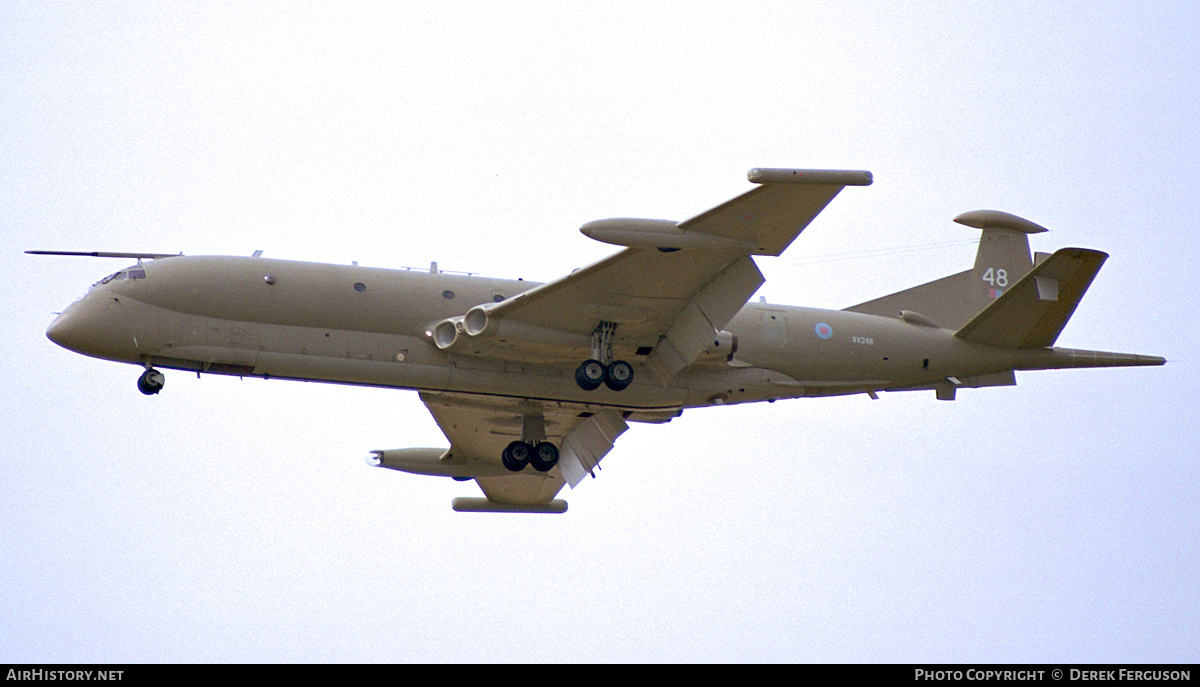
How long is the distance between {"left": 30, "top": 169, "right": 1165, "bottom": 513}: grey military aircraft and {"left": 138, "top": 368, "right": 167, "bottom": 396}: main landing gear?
0.04 meters

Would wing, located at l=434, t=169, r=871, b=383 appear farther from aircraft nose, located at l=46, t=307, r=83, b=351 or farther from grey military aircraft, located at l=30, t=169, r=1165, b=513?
aircraft nose, located at l=46, t=307, r=83, b=351

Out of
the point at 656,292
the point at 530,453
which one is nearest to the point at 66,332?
the point at 530,453

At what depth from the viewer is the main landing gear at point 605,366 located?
23062mm

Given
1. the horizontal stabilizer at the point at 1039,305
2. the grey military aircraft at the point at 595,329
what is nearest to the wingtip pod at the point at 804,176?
the grey military aircraft at the point at 595,329

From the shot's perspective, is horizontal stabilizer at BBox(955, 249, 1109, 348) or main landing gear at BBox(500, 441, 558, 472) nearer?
horizontal stabilizer at BBox(955, 249, 1109, 348)

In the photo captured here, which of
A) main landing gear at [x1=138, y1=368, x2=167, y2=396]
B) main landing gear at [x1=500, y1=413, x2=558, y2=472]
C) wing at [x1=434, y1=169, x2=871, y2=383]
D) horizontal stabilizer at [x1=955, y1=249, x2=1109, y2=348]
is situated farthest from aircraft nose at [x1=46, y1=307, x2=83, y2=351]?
horizontal stabilizer at [x1=955, y1=249, x2=1109, y2=348]

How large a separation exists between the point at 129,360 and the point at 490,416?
7.29 m

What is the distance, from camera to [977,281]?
1113 inches

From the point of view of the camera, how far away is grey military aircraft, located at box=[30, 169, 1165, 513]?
21922 mm

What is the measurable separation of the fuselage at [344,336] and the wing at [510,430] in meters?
1.37

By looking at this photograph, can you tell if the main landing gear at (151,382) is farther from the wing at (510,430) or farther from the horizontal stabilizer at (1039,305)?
the horizontal stabilizer at (1039,305)

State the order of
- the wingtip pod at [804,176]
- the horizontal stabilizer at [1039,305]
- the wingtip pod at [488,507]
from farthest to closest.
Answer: the wingtip pod at [488,507] → the horizontal stabilizer at [1039,305] → the wingtip pod at [804,176]

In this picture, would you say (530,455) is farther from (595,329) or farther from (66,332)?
(66,332)

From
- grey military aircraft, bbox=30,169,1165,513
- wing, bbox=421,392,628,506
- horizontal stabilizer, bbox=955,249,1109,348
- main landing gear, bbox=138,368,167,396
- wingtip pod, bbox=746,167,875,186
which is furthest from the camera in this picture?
wing, bbox=421,392,628,506
